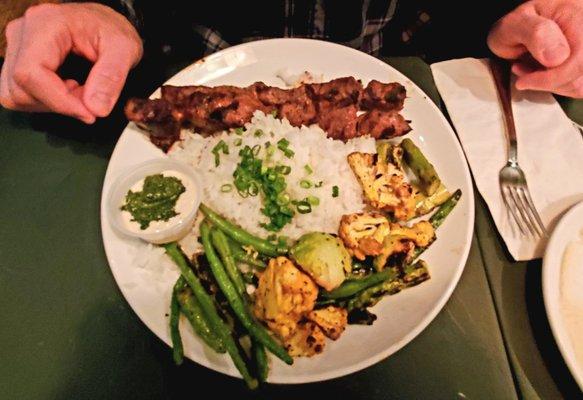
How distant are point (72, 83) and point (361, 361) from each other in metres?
2.08

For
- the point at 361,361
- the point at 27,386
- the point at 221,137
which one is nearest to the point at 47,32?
the point at 221,137

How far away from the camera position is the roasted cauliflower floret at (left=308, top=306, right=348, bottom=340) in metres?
1.85

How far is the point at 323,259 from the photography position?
1876 mm

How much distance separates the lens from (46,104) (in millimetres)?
2100

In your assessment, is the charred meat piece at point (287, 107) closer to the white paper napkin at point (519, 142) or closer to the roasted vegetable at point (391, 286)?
the white paper napkin at point (519, 142)

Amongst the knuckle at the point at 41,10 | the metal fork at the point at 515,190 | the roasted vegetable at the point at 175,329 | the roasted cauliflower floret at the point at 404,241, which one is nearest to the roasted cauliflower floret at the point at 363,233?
the roasted cauliflower floret at the point at 404,241

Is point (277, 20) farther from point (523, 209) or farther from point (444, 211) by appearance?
point (523, 209)

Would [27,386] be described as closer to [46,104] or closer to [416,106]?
[46,104]

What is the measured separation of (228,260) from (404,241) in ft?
2.93

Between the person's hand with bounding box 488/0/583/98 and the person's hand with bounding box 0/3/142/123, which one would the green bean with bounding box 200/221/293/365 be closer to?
the person's hand with bounding box 0/3/142/123

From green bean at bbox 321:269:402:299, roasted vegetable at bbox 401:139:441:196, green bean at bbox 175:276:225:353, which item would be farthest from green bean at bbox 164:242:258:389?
roasted vegetable at bbox 401:139:441:196

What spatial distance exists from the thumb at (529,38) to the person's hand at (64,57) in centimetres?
219

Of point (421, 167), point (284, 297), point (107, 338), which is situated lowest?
point (107, 338)

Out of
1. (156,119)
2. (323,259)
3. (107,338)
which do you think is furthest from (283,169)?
(107,338)
